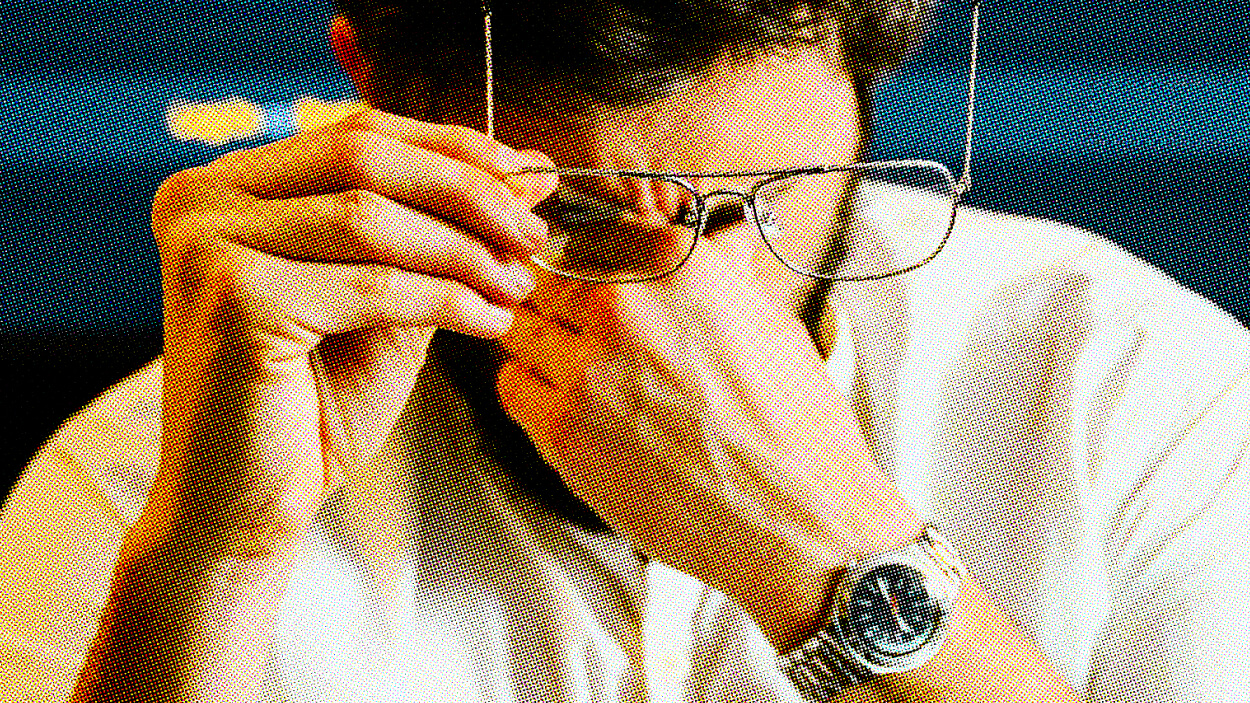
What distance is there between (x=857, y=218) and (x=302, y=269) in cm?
59

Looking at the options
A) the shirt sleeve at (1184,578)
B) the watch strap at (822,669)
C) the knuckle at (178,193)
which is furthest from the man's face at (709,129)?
the shirt sleeve at (1184,578)

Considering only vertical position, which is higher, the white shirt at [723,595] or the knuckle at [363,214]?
the knuckle at [363,214]

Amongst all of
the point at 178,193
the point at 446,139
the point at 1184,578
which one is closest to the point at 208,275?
the point at 178,193

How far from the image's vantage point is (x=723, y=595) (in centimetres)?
109

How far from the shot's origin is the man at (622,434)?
689 millimetres

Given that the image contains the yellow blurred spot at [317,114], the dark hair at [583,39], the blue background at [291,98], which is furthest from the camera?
the blue background at [291,98]

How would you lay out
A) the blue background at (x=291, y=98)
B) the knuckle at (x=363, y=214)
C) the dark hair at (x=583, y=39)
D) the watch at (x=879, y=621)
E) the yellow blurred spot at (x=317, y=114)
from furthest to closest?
the blue background at (x=291, y=98)
the yellow blurred spot at (x=317, y=114)
the watch at (x=879, y=621)
the dark hair at (x=583, y=39)
the knuckle at (x=363, y=214)

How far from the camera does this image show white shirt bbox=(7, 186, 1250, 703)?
3.37 ft

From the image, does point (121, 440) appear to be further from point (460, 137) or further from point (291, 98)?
point (460, 137)

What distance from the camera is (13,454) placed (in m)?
1.24

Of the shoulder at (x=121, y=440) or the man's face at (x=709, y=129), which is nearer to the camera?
the man's face at (x=709, y=129)

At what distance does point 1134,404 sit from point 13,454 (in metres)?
1.33

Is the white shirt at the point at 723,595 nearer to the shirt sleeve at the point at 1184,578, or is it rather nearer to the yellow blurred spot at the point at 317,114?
the shirt sleeve at the point at 1184,578

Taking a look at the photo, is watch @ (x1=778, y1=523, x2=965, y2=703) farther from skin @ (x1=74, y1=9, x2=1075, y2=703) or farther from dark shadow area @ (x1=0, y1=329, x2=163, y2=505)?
dark shadow area @ (x1=0, y1=329, x2=163, y2=505)
